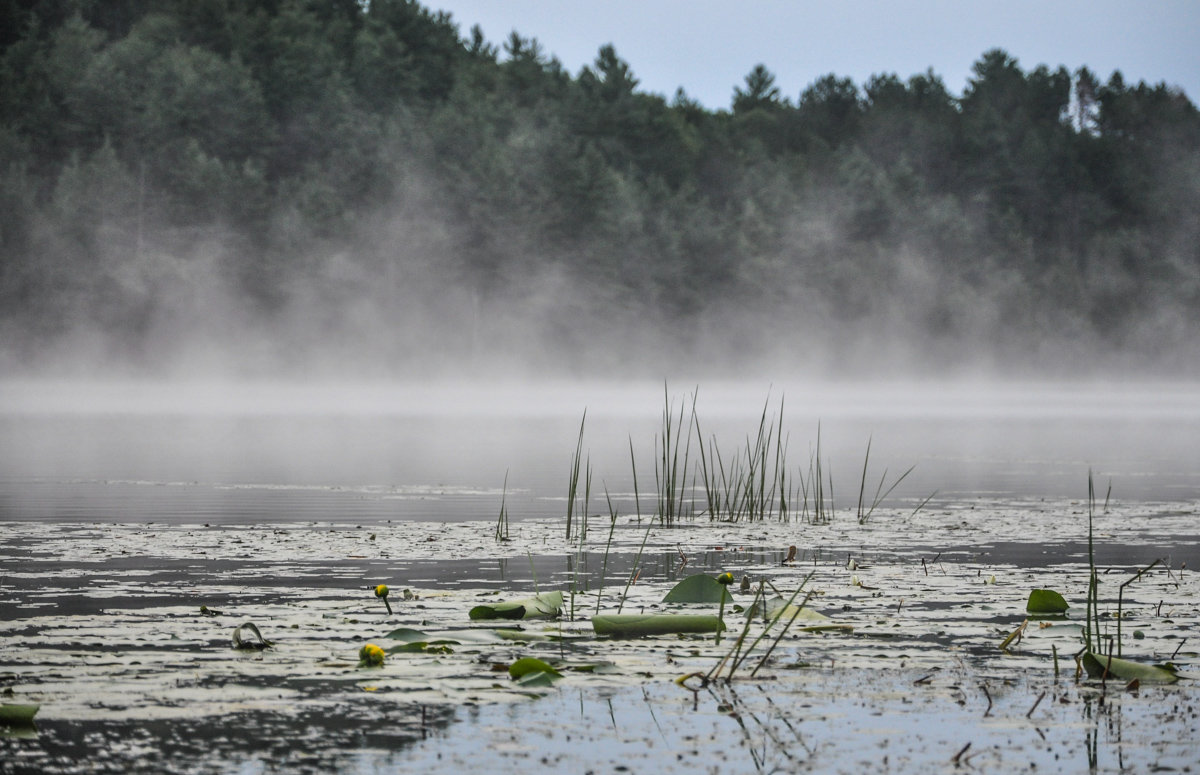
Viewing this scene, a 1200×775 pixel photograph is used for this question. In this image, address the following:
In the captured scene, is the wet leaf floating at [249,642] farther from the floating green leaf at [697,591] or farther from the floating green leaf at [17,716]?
the floating green leaf at [697,591]

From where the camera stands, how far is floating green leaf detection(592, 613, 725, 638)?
5.25 m

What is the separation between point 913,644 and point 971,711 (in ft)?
3.25

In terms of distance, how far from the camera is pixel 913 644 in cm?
512

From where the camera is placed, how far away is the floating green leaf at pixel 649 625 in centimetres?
525

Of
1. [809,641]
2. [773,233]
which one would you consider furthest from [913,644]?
[773,233]

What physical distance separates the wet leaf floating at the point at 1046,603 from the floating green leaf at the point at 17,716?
142 inches

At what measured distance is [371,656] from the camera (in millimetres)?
4555

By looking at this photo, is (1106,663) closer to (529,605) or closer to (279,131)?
(529,605)

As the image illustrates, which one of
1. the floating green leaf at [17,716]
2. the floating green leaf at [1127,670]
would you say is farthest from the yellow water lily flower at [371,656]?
the floating green leaf at [1127,670]

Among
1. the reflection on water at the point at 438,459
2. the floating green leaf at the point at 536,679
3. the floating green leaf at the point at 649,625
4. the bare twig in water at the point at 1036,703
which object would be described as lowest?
the bare twig in water at the point at 1036,703

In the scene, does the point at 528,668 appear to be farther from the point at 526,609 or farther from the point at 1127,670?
the point at 1127,670

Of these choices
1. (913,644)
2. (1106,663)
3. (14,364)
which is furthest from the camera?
(14,364)

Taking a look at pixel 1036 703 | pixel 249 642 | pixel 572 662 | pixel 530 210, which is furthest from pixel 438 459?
pixel 530 210

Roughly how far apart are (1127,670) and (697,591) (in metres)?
1.77
